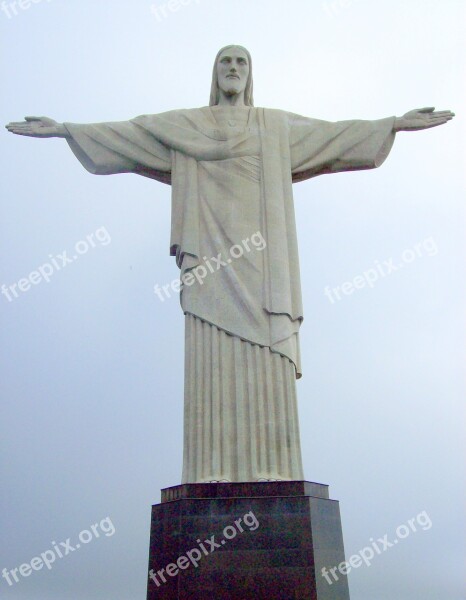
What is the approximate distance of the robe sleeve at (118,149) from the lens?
1087 centimetres

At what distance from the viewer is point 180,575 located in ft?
25.6

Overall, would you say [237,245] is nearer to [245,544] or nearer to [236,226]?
[236,226]

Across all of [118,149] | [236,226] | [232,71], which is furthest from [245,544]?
[232,71]

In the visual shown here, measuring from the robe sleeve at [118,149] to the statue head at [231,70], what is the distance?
1.42 metres

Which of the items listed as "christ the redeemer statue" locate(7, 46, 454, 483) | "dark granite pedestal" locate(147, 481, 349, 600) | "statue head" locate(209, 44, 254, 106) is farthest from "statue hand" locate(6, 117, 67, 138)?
"dark granite pedestal" locate(147, 481, 349, 600)

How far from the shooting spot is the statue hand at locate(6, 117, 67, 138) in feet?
34.8

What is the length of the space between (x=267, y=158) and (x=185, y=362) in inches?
138

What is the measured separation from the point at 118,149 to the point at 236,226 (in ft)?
8.20

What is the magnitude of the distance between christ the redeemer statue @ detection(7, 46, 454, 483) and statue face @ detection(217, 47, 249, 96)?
0.02 metres

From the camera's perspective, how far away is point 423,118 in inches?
423

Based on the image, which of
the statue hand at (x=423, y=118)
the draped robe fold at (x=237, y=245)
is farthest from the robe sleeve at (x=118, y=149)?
the statue hand at (x=423, y=118)

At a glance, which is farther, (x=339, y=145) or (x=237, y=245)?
(x=339, y=145)

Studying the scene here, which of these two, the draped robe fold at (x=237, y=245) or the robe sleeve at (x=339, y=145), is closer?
the draped robe fold at (x=237, y=245)

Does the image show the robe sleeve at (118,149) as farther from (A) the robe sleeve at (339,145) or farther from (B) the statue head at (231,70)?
(A) the robe sleeve at (339,145)
